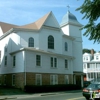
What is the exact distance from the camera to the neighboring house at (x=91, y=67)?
68025mm

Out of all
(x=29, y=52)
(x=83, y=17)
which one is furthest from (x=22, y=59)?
(x=83, y=17)

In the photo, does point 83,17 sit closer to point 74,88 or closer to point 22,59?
point 22,59

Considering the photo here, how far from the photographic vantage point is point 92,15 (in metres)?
9.70

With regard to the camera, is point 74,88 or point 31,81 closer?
point 31,81

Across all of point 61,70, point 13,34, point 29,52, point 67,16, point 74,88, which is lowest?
point 74,88

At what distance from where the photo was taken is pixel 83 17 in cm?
1049

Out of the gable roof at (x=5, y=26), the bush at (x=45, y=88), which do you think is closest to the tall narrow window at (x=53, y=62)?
the bush at (x=45, y=88)

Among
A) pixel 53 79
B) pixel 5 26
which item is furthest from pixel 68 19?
pixel 53 79

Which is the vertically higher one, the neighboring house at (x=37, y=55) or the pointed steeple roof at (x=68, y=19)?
the pointed steeple roof at (x=68, y=19)

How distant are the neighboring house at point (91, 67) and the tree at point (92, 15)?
59045 mm

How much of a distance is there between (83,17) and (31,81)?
73.9 feet

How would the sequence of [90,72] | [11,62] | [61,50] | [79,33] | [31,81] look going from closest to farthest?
[31,81]
[11,62]
[61,50]
[79,33]
[90,72]

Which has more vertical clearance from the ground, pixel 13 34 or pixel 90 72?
pixel 13 34

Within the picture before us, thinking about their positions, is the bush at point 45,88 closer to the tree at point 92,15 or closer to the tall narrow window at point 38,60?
the tall narrow window at point 38,60
